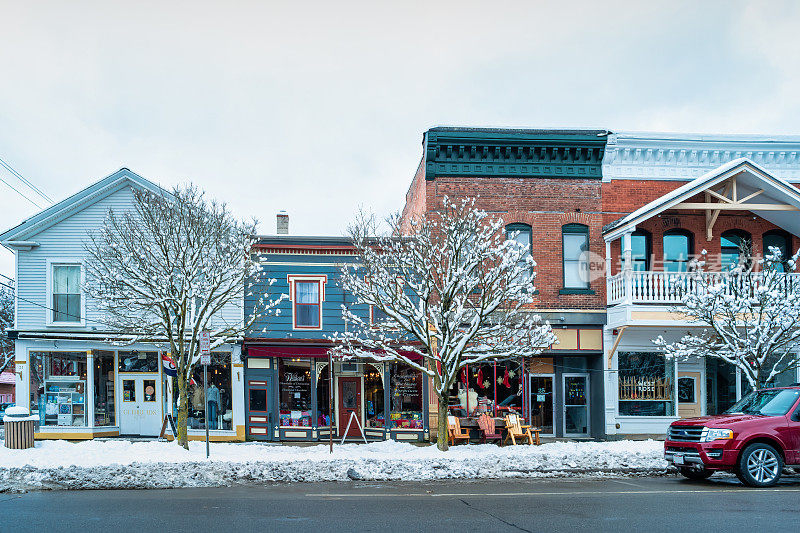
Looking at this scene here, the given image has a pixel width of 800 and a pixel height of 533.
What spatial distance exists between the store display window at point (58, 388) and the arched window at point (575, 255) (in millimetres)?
15118

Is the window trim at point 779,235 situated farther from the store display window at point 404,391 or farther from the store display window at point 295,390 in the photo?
the store display window at point 295,390

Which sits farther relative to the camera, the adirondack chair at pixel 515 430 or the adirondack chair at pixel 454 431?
the adirondack chair at pixel 515 430

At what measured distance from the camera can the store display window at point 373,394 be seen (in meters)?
22.9

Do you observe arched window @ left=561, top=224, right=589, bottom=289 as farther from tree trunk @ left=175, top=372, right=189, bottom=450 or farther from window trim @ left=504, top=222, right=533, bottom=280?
tree trunk @ left=175, top=372, right=189, bottom=450

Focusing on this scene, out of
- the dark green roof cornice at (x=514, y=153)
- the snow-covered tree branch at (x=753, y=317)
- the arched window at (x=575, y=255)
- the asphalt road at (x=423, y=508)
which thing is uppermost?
the dark green roof cornice at (x=514, y=153)

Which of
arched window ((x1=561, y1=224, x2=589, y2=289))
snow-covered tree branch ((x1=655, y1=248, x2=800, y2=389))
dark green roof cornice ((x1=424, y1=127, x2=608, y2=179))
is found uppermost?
dark green roof cornice ((x1=424, y1=127, x2=608, y2=179))

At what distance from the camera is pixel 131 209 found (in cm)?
2320

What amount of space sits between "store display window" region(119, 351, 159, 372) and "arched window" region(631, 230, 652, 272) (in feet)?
49.7

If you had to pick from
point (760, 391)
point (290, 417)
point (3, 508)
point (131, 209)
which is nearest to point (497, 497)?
point (760, 391)

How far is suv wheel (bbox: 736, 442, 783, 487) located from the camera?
1297cm

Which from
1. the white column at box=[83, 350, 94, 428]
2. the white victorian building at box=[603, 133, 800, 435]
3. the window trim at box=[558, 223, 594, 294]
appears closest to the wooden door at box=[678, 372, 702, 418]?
the white victorian building at box=[603, 133, 800, 435]

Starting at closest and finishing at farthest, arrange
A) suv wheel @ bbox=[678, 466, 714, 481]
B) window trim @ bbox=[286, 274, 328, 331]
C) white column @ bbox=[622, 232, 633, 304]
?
suv wheel @ bbox=[678, 466, 714, 481]
white column @ bbox=[622, 232, 633, 304]
window trim @ bbox=[286, 274, 328, 331]

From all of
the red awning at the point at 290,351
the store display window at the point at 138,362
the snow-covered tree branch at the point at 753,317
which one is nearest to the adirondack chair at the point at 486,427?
the red awning at the point at 290,351

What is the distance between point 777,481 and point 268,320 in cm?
1435
